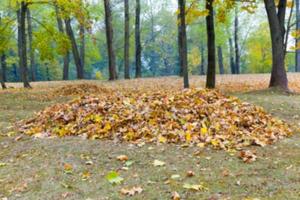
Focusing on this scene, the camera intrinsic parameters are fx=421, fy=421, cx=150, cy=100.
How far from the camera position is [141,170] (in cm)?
502

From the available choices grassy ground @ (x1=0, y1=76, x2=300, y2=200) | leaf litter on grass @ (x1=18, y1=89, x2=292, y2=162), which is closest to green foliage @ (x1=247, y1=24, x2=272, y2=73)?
leaf litter on grass @ (x1=18, y1=89, x2=292, y2=162)

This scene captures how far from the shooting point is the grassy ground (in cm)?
435

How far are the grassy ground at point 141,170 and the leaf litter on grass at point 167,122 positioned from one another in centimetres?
27

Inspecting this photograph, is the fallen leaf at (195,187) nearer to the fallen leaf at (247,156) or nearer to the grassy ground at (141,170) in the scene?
the grassy ground at (141,170)

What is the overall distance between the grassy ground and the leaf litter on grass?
0.90 ft

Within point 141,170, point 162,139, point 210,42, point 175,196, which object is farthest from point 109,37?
point 175,196

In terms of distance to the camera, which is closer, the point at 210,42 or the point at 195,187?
the point at 195,187

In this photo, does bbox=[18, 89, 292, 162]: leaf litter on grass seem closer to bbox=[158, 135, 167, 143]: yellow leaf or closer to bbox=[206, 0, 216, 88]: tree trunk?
bbox=[158, 135, 167, 143]: yellow leaf

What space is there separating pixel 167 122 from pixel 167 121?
41mm

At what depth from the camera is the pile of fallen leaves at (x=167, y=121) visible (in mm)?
6121

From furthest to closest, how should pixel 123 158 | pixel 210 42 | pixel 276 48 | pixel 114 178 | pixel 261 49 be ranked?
1. pixel 261 49
2. pixel 210 42
3. pixel 276 48
4. pixel 123 158
5. pixel 114 178

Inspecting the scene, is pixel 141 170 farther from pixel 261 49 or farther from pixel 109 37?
pixel 261 49

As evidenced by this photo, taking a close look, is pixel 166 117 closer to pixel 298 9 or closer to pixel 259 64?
pixel 298 9

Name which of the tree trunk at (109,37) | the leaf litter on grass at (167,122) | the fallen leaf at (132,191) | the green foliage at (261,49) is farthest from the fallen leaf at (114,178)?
the green foliage at (261,49)
